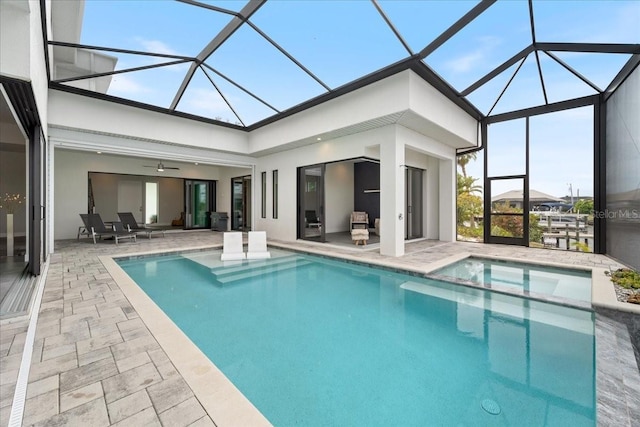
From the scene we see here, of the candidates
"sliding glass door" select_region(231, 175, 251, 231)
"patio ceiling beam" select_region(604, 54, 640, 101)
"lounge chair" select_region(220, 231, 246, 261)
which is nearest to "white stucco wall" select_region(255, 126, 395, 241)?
Result: "sliding glass door" select_region(231, 175, 251, 231)

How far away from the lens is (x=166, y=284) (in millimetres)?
5008

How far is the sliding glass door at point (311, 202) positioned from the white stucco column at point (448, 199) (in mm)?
4282

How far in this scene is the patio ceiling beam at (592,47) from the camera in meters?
5.38

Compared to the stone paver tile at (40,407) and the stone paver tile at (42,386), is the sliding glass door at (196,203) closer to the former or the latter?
the stone paver tile at (42,386)

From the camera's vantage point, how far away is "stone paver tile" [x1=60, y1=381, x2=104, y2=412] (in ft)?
5.85

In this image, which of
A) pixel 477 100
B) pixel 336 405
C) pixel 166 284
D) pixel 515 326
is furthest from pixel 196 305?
pixel 477 100

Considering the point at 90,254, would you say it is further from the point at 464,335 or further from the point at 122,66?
the point at 464,335

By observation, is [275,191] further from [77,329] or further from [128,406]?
[128,406]

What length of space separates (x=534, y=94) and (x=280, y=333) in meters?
9.10

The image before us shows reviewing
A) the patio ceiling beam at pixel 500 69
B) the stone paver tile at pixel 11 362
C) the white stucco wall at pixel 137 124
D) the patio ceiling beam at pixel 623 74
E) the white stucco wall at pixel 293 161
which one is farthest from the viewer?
the white stucco wall at pixel 293 161

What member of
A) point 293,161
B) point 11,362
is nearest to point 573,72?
point 293,161

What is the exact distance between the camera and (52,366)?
7.16 ft

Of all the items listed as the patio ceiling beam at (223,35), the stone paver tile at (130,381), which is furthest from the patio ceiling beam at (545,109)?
the stone paver tile at (130,381)

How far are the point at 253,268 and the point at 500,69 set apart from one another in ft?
25.1
